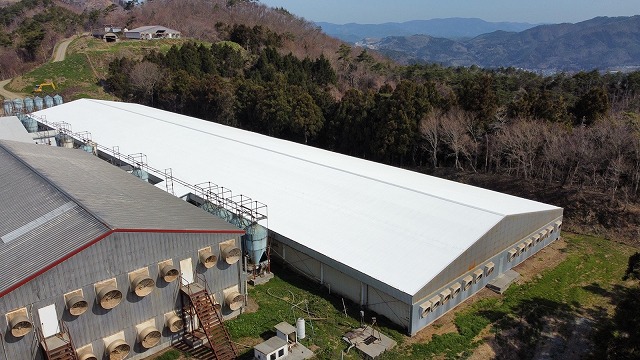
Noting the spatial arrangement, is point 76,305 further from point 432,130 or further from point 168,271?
point 432,130

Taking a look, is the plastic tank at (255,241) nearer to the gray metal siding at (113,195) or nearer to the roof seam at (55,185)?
the gray metal siding at (113,195)

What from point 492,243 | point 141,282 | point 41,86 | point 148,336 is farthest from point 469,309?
point 41,86

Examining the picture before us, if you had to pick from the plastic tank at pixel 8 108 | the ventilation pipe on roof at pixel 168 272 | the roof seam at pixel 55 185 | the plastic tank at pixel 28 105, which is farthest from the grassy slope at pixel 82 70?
the ventilation pipe on roof at pixel 168 272

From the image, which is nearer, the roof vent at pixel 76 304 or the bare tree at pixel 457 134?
the roof vent at pixel 76 304

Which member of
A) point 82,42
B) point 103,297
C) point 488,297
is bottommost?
point 488,297

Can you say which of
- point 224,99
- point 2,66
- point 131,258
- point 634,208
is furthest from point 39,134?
point 2,66

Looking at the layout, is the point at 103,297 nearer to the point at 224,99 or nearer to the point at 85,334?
the point at 85,334
